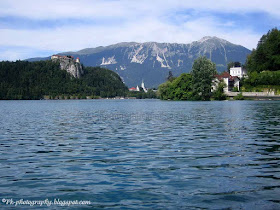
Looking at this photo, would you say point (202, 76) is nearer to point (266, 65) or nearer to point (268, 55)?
point (268, 55)

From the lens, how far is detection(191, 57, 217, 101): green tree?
146750 mm

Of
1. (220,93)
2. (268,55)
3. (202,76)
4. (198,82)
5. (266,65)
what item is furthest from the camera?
(266,65)

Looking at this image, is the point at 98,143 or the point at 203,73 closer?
the point at 98,143

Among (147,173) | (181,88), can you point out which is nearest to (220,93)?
(181,88)

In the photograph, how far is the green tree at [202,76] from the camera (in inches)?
5778

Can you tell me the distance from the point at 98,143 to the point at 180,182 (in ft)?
40.1

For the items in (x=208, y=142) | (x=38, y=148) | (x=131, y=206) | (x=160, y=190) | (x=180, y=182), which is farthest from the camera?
(x=208, y=142)

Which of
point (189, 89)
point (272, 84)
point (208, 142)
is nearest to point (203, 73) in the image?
point (189, 89)

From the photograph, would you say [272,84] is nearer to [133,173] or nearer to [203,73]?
[203,73]

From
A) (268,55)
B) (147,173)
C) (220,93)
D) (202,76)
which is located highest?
(268,55)

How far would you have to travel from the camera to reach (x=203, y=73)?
14638cm

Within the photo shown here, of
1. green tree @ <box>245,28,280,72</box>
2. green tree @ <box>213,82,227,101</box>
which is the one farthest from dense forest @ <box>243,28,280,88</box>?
green tree @ <box>213,82,227,101</box>

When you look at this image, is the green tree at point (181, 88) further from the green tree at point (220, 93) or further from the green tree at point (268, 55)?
the green tree at point (268, 55)

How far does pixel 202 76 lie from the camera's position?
486ft
